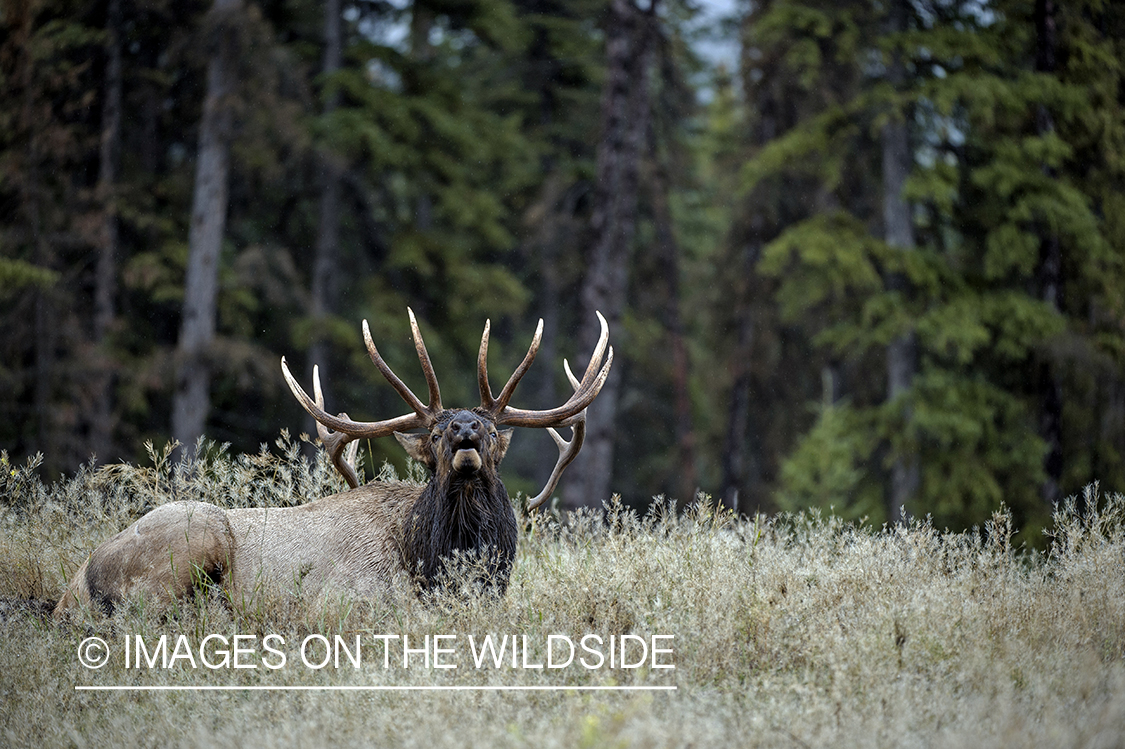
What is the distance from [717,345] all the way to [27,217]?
12688 mm

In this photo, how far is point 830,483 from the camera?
1433 centimetres

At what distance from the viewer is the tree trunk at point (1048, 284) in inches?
534

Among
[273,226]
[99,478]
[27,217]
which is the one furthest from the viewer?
[273,226]

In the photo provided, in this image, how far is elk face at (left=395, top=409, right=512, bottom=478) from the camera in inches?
221

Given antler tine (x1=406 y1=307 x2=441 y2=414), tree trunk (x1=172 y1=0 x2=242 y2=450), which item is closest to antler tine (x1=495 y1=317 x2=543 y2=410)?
antler tine (x1=406 y1=307 x2=441 y2=414)

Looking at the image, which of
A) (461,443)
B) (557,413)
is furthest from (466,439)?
(557,413)

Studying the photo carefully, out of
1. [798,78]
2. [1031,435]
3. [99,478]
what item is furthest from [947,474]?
[99,478]

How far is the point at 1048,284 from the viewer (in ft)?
45.4

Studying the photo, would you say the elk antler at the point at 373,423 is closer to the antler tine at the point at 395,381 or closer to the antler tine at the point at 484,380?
the antler tine at the point at 395,381

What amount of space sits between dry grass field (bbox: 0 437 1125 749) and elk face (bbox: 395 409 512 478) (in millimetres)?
755

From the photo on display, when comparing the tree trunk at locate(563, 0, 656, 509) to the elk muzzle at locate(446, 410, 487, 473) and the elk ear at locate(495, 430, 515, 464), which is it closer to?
the elk ear at locate(495, 430, 515, 464)

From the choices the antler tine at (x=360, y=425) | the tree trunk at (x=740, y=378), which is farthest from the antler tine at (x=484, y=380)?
the tree trunk at (x=740, y=378)

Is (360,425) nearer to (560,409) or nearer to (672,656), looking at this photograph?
(560,409)

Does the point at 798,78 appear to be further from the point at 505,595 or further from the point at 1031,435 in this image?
the point at 505,595
